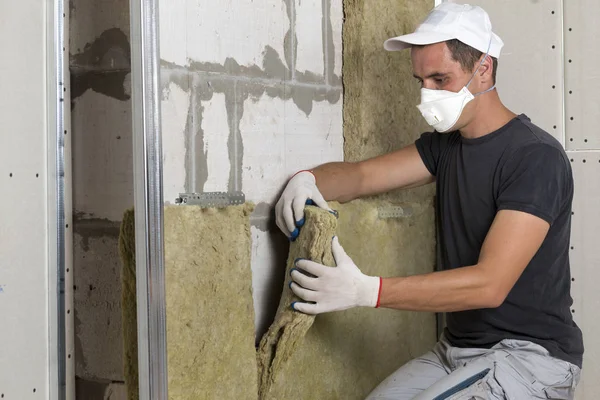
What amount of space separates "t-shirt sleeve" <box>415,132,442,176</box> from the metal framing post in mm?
1188

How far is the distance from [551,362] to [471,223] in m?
0.49

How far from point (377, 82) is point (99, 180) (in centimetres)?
Answer: 132

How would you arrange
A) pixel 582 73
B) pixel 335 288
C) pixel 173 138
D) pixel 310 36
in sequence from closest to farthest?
pixel 173 138 → pixel 335 288 → pixel 310 36 → pixel 582 73

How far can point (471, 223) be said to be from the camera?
7.68ft

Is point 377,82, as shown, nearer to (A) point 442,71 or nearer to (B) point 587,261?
(A) point 442,71

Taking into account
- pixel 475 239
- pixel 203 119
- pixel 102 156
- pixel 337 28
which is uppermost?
pixel 337 28

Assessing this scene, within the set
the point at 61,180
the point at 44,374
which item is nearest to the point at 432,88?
the point at 61,180

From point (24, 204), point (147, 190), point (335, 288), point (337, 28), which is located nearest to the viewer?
point (147, 190)

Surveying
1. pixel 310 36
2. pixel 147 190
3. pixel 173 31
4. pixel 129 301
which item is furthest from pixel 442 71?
pixel 129 301

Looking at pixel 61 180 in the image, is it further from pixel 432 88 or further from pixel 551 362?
pixel 551 362

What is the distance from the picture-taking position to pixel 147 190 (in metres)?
1.59

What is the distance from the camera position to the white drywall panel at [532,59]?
2.96 m

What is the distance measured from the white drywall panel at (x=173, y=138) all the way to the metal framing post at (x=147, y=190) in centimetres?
23

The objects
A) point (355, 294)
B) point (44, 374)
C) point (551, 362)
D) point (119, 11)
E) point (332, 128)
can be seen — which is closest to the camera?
point (119, 11)
